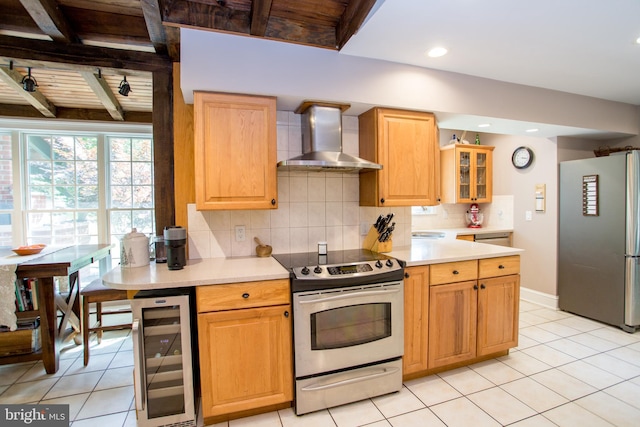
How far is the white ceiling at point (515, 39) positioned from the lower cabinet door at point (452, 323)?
1.55m

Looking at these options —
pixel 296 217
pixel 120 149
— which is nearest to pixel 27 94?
pixel 120 149

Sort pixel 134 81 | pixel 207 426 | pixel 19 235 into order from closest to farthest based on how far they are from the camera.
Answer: pixel 207 426 < pixel 134 81 < pixel 19 235

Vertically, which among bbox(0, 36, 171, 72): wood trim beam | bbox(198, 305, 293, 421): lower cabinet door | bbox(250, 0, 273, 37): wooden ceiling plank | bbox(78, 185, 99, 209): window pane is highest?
bbox(250, 0, 273, 37): wooden ceiling plank

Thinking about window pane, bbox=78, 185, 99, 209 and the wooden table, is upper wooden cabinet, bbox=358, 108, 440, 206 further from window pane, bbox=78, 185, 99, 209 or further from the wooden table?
window pane, bbox=78, 185, 99, 209

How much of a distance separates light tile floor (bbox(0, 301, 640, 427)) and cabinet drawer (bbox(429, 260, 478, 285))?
0.76 m

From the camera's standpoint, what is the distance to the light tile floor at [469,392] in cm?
190

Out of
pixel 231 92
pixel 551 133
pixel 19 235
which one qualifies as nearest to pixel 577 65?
pixel 551 133

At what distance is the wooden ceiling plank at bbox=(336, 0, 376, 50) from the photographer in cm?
189

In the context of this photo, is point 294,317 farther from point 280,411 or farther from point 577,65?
point 577,65

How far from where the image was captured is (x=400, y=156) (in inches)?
99.7

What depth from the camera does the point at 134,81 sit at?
3.11 metres

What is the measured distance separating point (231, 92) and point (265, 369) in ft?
6.09

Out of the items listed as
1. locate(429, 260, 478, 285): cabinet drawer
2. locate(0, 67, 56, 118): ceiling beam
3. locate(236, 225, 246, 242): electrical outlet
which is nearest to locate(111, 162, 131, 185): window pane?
locate(0, 67, 56, 118): ceiling beam

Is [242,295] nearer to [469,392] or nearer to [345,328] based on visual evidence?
[345,328]
